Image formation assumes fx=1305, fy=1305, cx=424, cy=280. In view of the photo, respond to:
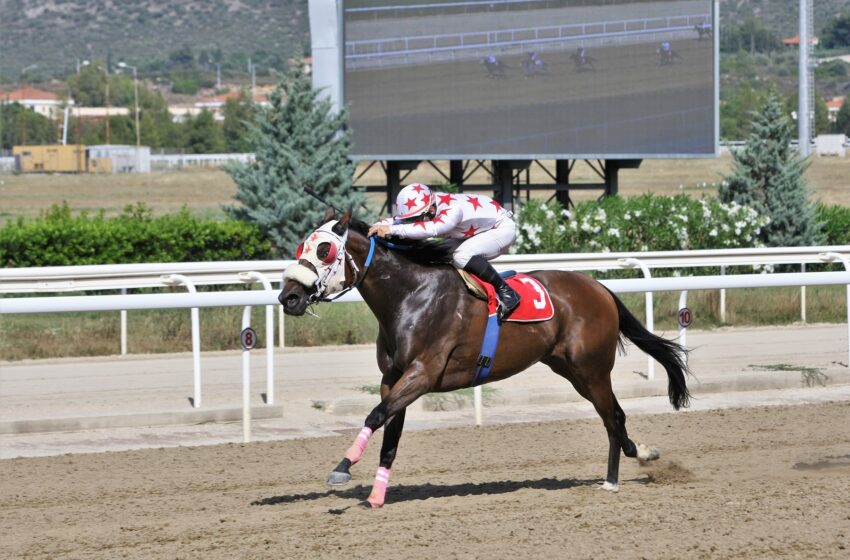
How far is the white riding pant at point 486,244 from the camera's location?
617 cm

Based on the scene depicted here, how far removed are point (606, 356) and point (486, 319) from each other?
772mm

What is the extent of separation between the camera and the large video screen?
21938 millimetres

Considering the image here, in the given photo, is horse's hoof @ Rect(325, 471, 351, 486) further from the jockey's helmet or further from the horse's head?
the jockey's helmet

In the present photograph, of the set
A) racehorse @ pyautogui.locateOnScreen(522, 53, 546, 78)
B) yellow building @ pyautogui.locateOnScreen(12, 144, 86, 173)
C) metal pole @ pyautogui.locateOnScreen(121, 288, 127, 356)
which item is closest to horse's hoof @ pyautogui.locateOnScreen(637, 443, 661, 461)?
metal pole @ pyautogui.locateOnScreen(121, 288, 127, 356)

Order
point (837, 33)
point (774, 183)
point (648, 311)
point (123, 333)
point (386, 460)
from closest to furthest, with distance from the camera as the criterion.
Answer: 1. point (386, 460)
2. point (648, 311)
3. point (123, 333)
4. point (774, 183)
5. point (837, 33)

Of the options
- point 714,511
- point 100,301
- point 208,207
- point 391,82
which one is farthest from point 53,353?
point 208,207

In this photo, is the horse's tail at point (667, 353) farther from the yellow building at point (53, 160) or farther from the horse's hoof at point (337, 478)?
the yellow building at point (53, 160)

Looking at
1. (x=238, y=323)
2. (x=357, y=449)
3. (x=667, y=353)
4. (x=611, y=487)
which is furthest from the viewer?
(x=238, y=323)

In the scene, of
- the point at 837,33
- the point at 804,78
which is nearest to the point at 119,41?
the point at 837,33

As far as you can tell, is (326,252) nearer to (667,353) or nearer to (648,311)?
(667,353)

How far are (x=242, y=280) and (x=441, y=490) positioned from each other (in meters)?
3.40

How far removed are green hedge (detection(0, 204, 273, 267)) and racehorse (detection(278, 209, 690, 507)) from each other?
1052 cm

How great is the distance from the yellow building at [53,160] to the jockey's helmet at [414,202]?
67978 millimetres

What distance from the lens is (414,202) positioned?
234 inches
